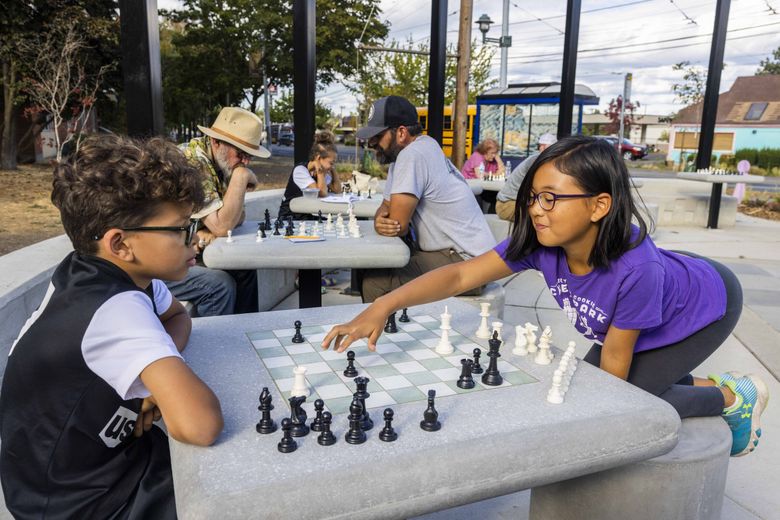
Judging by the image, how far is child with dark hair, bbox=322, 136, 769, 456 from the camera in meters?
1.92

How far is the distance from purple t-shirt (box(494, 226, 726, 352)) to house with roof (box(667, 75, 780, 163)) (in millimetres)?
42151

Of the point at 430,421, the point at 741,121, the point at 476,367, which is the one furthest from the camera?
the point at 741,121

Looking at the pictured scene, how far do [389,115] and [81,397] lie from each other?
9.62 feet

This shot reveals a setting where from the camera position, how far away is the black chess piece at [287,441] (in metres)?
1.25

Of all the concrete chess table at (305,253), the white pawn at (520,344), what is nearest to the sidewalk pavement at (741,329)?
the white pawn at (520,344)

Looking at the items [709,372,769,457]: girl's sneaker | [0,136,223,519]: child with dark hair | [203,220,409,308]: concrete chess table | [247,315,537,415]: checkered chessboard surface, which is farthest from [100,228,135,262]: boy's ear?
[709,372,769,457]: girl's sneaker

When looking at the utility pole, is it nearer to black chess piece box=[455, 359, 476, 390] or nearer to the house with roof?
black chess piece box=[455, 359, 476, 390]

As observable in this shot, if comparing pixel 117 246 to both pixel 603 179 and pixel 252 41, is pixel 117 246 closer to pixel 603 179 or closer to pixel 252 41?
pixel 603 179

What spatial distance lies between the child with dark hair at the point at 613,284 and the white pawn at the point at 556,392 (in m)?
0.52

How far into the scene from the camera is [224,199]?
390cm

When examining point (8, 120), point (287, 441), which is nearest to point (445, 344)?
point (287, 441)

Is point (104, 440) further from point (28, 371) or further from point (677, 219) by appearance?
point (677, 219)

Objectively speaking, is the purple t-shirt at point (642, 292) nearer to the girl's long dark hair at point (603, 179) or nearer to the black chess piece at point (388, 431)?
the girl's long dark hair at point (603, 179)

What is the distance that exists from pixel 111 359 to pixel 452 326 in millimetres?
1225
